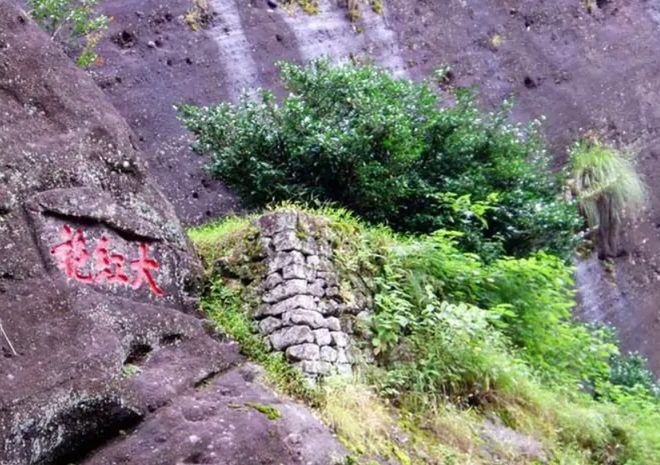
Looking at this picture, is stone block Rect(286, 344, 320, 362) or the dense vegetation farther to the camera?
the dense vegetation

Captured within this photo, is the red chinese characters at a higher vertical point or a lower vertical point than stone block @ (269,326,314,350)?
higher

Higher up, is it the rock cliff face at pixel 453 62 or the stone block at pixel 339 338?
the rock cliff face at pixel 453 62

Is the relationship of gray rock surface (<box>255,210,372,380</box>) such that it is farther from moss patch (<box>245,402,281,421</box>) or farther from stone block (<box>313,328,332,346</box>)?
moss patch (<box>245,402,281,421</box>)

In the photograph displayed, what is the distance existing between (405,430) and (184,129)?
15.8ft

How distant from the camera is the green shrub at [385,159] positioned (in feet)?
23.0

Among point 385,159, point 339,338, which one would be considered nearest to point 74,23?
point 385,159

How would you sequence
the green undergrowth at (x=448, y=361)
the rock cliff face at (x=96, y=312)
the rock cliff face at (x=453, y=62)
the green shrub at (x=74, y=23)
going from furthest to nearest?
1. the rock cliff face at (x=453, y=62)
2. the green shrub at (x=74, y=23)
3. the green undergrowth at (x=448, y=361)
4. the rock cliff face at (x=96, y=312)

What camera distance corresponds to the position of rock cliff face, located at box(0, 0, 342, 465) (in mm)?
4199

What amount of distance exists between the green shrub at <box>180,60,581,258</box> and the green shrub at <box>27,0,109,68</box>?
56.7 inches

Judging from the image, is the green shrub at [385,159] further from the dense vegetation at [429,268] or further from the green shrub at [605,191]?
the green shrub at [605,191]

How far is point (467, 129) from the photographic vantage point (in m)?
8.38

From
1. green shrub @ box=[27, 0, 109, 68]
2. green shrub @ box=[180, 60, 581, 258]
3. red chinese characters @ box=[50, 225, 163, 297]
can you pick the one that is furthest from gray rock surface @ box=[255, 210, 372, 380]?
green shrub @ box=[27, 0, 109, 68]

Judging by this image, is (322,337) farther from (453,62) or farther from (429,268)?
(453,62)

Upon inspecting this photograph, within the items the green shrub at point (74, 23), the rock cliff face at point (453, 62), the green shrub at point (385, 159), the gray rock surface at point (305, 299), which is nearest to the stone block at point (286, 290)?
the gray rock surface at point (305, 299)
